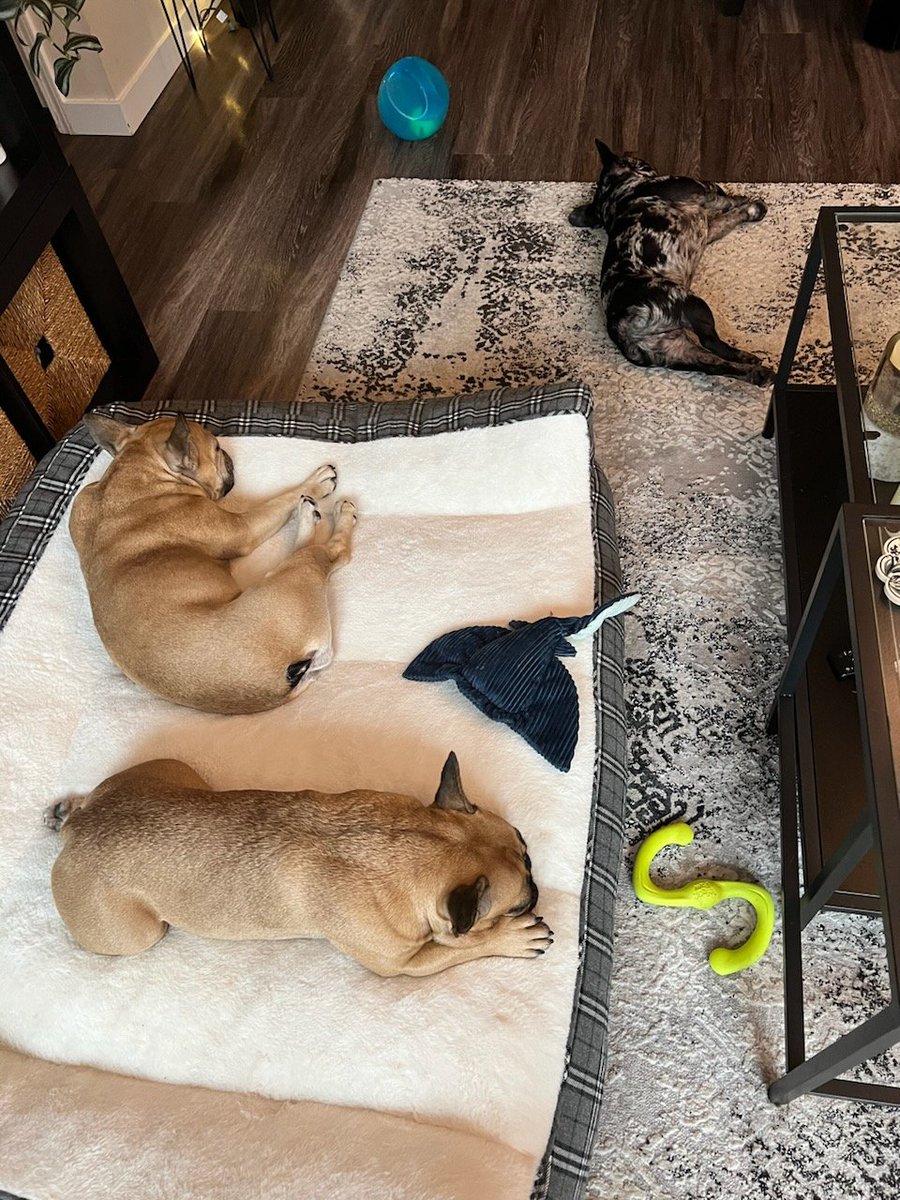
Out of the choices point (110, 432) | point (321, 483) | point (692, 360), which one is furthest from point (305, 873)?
point (692, 360)

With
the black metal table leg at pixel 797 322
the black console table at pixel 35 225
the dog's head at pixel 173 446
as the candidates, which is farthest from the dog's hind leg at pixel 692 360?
the black console table at pixel 35 225

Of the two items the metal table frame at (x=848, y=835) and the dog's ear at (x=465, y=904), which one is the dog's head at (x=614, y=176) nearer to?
the metal table frame at (x=848, y=835)

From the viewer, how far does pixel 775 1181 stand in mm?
1464

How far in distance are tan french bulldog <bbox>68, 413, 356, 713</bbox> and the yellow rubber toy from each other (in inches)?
30.7

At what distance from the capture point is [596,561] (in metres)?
1.95

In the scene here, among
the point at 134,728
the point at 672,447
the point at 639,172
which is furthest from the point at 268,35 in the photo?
the point at 134,728

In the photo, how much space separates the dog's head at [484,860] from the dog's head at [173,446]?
969mm

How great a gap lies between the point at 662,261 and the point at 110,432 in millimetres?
1736

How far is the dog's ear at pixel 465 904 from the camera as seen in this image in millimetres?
1237

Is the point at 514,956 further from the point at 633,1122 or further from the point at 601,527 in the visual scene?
the point at 601,527

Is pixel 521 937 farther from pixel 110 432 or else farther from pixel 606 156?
pixel 606 156

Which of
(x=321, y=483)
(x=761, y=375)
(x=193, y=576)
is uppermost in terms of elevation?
(x=193, y=576)

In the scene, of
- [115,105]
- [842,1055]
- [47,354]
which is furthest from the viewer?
[115,105]

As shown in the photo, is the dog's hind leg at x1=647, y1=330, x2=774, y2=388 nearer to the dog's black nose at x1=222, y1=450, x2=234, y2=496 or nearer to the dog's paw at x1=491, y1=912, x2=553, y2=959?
the dog's black nose at x1=222, y1=450, x2=234, y2=496
